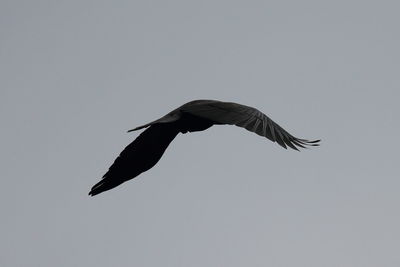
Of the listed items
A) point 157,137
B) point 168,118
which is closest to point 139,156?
point 157,137

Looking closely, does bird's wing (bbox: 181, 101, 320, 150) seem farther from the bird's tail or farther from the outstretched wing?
the bird's tail

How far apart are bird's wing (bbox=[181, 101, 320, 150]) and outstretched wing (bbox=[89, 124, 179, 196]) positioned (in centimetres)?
66

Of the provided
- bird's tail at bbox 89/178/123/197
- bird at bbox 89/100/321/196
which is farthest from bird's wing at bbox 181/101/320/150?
bird's tail at bbox 89/178/123/197

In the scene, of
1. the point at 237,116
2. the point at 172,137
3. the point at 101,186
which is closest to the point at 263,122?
the point at 237,116

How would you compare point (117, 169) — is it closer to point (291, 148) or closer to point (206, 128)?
point (206, 128)

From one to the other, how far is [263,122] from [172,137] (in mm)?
2195

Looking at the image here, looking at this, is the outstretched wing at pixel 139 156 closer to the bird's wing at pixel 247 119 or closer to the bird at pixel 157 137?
the bird at pixel 157 137

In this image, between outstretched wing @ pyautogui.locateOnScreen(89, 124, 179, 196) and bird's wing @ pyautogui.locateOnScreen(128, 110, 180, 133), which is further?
outstretched wing @ pyautogui.locateOnScreen(89, 124, 179, 196)

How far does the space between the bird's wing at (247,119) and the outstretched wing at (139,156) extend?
2.17 feet

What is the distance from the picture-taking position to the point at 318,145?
10.0 m

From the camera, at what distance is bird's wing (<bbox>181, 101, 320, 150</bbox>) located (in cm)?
993

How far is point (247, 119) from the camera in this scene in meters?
10.3

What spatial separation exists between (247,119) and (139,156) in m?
2.30

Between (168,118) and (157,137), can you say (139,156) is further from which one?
(168,118)
